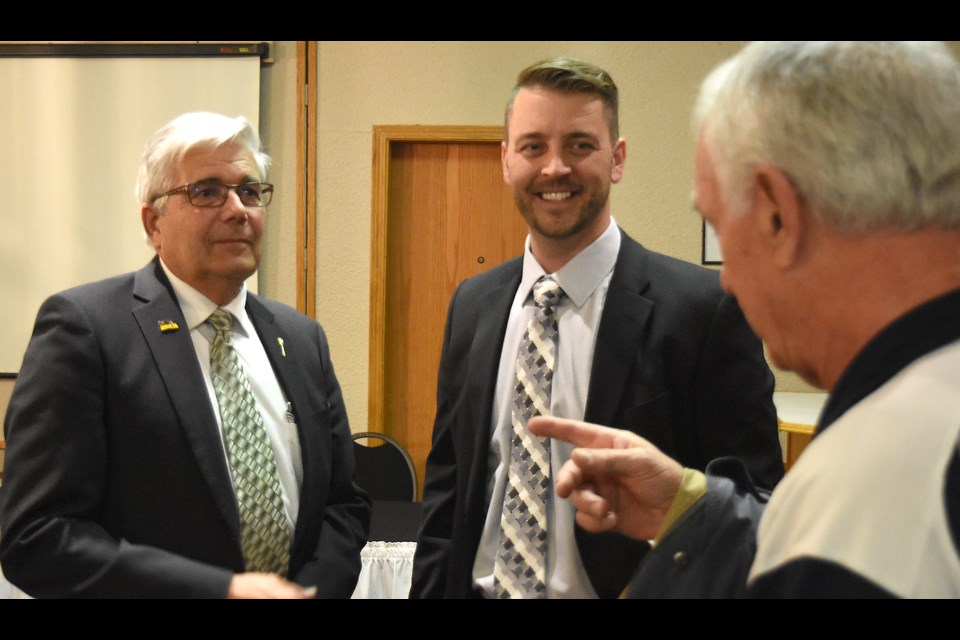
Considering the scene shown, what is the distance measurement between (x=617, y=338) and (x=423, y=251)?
3.69 metres

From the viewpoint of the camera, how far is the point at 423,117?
5184 millimetres

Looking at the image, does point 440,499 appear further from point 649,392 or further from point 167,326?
point 167,326

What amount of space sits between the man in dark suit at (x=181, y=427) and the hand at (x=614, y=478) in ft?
1.47

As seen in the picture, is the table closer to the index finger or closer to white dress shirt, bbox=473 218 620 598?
white dress shirt, bbox=473 218 620 598

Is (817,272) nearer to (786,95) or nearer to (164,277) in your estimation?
(786,95)

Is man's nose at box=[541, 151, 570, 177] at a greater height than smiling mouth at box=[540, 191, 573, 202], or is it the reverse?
man's nose at box=[541, 151, 570, 177]

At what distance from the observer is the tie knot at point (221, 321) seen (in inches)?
70.0

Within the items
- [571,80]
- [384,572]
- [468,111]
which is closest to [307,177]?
[468,111]

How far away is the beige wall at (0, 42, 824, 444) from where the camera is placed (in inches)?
202

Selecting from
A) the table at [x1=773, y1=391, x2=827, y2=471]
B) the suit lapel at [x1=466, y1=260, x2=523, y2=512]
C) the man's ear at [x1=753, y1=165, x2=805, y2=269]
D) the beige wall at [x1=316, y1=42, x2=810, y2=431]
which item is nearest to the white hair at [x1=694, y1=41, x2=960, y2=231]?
the man's ear at [x1=753, y1=165, x2=805, y2=269]

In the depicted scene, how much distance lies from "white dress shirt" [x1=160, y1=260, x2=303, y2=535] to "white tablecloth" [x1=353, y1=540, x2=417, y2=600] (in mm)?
1033

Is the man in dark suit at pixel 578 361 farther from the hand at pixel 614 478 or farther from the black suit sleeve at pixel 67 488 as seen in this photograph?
the black suit sleeve at pixel 67 488

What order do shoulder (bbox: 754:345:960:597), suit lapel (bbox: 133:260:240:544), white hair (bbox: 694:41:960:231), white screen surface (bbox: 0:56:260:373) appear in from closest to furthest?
shoulder (bbox: 754:345:960:597) < white hair (bbox: 694:41:960:231) < suit lapel (bbox: 133:260:240:544) < white screen surface (bbox: 0:56:260:373)

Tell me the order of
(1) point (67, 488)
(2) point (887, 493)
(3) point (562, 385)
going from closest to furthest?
(2) point (887, 493) < (1) point (67, 488) < (3) point (562, 385)
